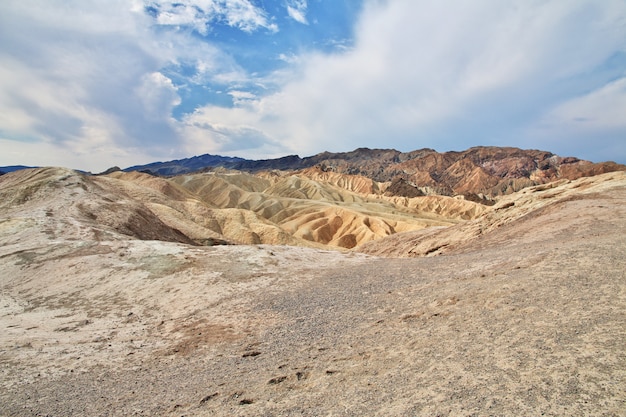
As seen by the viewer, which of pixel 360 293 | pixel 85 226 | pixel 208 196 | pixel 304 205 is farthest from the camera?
pixel 208 196

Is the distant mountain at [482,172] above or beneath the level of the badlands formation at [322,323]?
above

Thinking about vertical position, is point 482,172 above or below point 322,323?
above

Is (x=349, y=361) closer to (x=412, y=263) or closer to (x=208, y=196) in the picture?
(x=412, y=263)

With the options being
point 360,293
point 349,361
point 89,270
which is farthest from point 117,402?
point 89,270

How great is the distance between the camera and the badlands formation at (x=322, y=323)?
5.36 m

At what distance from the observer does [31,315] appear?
12.6m

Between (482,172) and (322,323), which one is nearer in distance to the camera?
(322,323)

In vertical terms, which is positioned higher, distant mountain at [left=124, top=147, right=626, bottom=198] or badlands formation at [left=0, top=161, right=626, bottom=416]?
distant mountain at [left=124, top=147, right=626, bottom=198]

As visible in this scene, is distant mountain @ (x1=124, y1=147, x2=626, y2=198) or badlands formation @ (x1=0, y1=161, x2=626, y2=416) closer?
badlands formation @ (x1=0, y1=161, x2=626, y2=416)

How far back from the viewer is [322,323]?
9.69 m

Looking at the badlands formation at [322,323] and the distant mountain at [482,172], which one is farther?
the distant mountain at [482,172]

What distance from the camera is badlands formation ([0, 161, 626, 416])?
5.36 meters

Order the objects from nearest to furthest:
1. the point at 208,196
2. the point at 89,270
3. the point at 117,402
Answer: the point at 117,402, the point at 89,270, the point at 208,196

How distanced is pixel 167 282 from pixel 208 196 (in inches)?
3849
